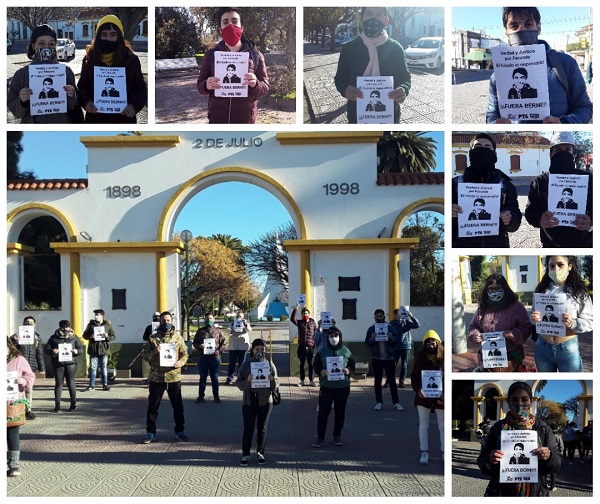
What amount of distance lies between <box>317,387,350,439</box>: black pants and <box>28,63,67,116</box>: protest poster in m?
4.11

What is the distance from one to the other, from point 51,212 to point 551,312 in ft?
22.1

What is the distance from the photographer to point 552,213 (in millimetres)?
6805

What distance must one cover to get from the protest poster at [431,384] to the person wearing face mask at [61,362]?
16.5ft

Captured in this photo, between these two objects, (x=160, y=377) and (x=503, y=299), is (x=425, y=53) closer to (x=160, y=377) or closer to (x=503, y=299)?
(x=503, y=299)

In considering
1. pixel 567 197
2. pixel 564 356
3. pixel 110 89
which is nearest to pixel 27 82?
pixel 110 89

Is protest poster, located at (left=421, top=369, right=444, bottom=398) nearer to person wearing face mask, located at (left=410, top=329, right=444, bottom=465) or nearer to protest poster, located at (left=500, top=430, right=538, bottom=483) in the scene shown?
person wearing face mask, located at (left=410, top=329, right=444, bottom=465)

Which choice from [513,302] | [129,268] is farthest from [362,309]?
[513,302]

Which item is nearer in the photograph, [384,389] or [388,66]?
[388,66]

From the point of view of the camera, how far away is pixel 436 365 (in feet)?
27.0

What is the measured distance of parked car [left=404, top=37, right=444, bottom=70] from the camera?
23.0ft

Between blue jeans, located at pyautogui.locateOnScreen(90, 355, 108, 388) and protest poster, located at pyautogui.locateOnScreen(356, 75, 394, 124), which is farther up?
protest poster, located at pyautogui.locateOnScreen(356, 75, 394, 124)

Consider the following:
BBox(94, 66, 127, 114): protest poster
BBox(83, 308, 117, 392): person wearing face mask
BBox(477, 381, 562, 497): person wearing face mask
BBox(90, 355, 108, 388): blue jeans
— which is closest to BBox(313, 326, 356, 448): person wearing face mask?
BBox(477, 381, 562, 497): person wearing face mask

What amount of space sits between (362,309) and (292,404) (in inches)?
68.9
